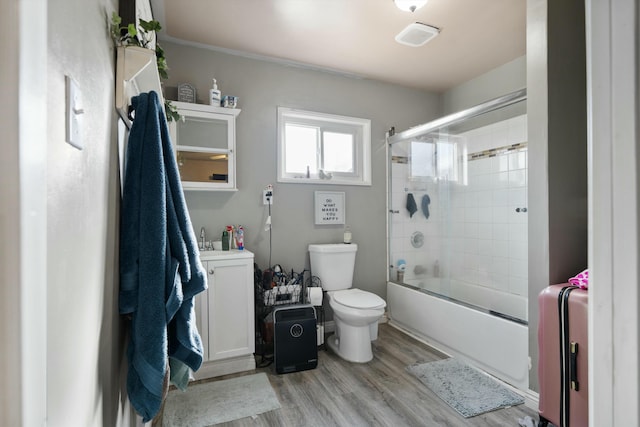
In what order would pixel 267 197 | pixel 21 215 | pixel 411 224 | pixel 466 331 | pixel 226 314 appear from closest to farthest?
pixel 21 215 < pixel 226 314 < pixel 466 331 < pixel 267 197 < pixel 411 224

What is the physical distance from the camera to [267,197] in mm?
2721

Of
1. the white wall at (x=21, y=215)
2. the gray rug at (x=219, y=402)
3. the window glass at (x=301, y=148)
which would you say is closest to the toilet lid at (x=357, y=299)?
the gray rug at (x=219, y=402)

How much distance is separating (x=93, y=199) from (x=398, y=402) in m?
1.90

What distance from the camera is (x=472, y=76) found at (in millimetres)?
3139

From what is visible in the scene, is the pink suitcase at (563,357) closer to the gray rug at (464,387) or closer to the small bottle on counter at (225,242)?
the gray rug at (464,387)

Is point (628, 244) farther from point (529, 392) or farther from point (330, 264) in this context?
point (330, 264)

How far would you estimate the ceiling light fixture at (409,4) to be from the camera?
199cm

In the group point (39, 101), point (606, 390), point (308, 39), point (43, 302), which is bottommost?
point (606, 390)

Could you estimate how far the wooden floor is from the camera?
1.70 m

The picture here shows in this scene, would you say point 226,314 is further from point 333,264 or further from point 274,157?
point 274,157

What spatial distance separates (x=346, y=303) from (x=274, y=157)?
1392 millimetres

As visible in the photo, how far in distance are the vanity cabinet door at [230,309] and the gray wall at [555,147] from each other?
1.80 metres

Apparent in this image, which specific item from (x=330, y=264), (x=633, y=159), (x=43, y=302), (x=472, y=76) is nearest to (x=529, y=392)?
(x=330, y=264)

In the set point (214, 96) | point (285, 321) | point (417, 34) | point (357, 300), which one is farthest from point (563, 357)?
point (214, 96)
